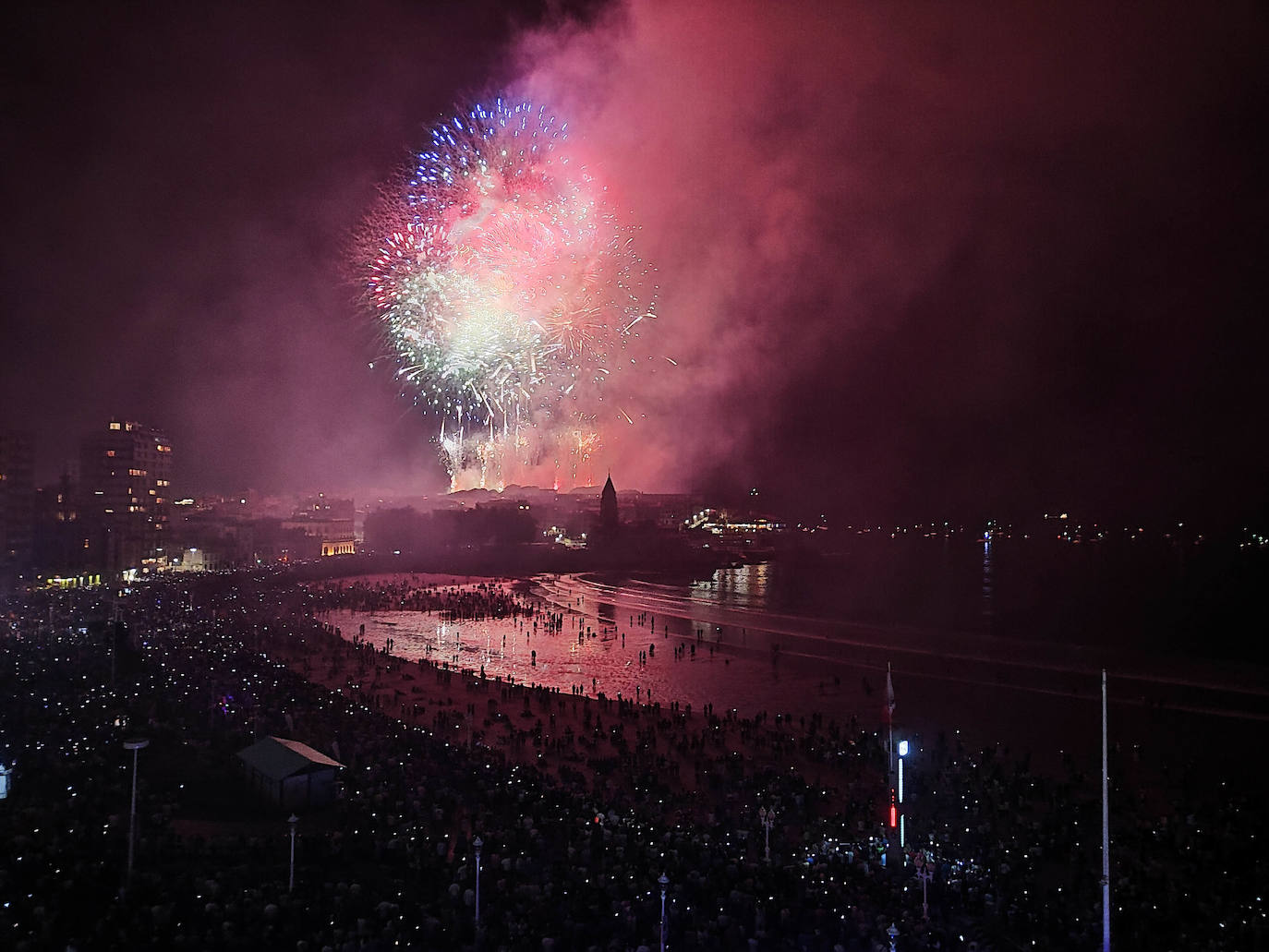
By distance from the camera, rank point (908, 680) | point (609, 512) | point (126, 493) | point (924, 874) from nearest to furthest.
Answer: point (924, 874), point (908, 680), point (126, 493), point (609, 512)

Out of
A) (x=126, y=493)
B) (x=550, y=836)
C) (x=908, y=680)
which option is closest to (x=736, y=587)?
(x=908, y=680)

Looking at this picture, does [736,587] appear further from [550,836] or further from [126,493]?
[550,836]

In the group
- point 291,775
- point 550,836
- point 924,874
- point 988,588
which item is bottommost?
point 988,588

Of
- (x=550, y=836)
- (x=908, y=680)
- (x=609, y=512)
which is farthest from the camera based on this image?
(x=609, y=512)

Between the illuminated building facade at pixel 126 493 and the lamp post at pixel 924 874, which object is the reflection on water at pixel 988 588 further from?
the illuminated building facade at pixel 126 493

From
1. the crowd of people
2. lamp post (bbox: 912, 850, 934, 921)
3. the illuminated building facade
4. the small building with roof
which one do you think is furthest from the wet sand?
the illuminated building facade

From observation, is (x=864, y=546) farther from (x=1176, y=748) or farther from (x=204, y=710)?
(x=204, y=710)

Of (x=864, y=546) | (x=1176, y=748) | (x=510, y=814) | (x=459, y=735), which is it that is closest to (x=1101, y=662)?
(x=1176, y=748)
